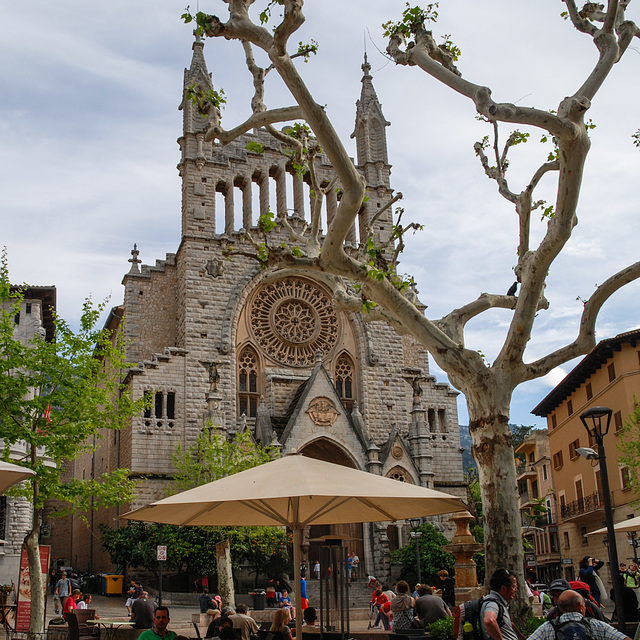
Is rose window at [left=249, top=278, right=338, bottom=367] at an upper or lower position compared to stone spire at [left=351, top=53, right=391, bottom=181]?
lower

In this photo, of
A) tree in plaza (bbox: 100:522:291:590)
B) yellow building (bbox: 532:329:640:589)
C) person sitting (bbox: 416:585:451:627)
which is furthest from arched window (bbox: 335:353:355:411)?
person sitting (bbox: 416:585:451:627)

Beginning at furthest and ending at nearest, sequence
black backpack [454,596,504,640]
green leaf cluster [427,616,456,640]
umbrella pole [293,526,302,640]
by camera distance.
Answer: green leaf cluster [427,616,456,640]
umbrella pole [293,526,302,640]
black backpack [454,596,504,640]

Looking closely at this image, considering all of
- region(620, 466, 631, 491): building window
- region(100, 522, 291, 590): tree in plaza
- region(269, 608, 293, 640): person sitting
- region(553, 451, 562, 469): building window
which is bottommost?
region(269, 608, 293, 640): person sitting

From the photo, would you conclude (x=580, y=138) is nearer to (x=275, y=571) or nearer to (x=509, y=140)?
(x=509, y=140)

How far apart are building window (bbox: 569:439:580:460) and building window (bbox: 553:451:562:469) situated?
2285 millimetres

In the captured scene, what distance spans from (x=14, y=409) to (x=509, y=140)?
11184mm

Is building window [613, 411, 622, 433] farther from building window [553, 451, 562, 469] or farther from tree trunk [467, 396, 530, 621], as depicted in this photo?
tree trunk [467, 396, 530, 621]

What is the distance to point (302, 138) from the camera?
46.6ft

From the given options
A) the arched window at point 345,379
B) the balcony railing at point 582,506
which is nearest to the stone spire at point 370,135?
the arched window at point 345,379

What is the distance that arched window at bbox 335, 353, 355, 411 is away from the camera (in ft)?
115

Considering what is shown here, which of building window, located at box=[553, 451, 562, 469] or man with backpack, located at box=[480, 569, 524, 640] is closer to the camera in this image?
man with backpack, located at box=[480, 569, 524, 640]

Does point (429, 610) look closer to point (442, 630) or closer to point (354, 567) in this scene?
point (442, 630)

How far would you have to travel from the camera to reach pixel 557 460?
45.0m

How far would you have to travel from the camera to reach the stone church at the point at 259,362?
31344 millimetres
